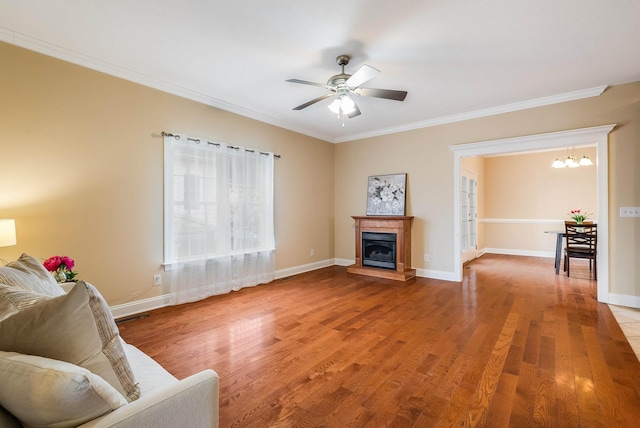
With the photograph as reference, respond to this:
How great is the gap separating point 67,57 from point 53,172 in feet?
3.81

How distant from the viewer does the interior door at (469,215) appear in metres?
6.41

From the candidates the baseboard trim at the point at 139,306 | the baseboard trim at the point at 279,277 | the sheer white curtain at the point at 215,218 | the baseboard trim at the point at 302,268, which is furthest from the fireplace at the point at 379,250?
the baseboard trim at the point at 139,306

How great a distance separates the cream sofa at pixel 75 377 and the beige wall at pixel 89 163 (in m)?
2.36

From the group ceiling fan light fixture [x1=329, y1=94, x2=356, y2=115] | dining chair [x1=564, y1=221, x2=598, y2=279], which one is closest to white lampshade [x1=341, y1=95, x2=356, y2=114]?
ceiling fan light fixture [x1=329, y1=94, x2=356, y2=115]

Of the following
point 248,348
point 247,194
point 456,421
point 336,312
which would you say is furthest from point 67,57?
point 456,421

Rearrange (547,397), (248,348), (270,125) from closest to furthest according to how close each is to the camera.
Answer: (547,397) < (248,348) < (270,125)

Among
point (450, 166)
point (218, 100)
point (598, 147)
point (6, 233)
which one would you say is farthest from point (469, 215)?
point (6, 233)

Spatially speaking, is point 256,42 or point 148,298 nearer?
point 256,42

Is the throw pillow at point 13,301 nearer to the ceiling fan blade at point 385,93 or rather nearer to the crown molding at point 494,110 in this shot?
the ceiling fan blade at point 385,93

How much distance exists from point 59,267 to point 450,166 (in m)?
5.22

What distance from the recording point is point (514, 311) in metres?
3.48

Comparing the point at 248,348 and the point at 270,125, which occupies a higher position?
the point at 270,125

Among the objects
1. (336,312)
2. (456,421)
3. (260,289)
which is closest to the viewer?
(456,421)

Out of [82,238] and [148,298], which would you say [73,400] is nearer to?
[82,238]
